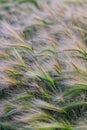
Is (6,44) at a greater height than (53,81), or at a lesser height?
greater

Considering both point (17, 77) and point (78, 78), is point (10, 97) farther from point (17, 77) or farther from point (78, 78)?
point (78, 78)

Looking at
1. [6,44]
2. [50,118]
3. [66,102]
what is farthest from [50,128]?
[6,44]

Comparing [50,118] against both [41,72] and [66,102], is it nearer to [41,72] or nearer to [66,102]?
[66,102]

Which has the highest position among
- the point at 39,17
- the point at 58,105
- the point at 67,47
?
the point at 39,17

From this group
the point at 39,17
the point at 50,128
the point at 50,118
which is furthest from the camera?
the point at 39,17

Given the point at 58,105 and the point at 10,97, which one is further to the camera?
the point at 10,97

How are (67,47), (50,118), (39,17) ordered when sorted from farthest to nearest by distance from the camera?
(39,17)
(67,47)
(50,118)

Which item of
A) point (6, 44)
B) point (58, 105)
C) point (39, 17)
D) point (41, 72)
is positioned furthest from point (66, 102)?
point (39, 17)
